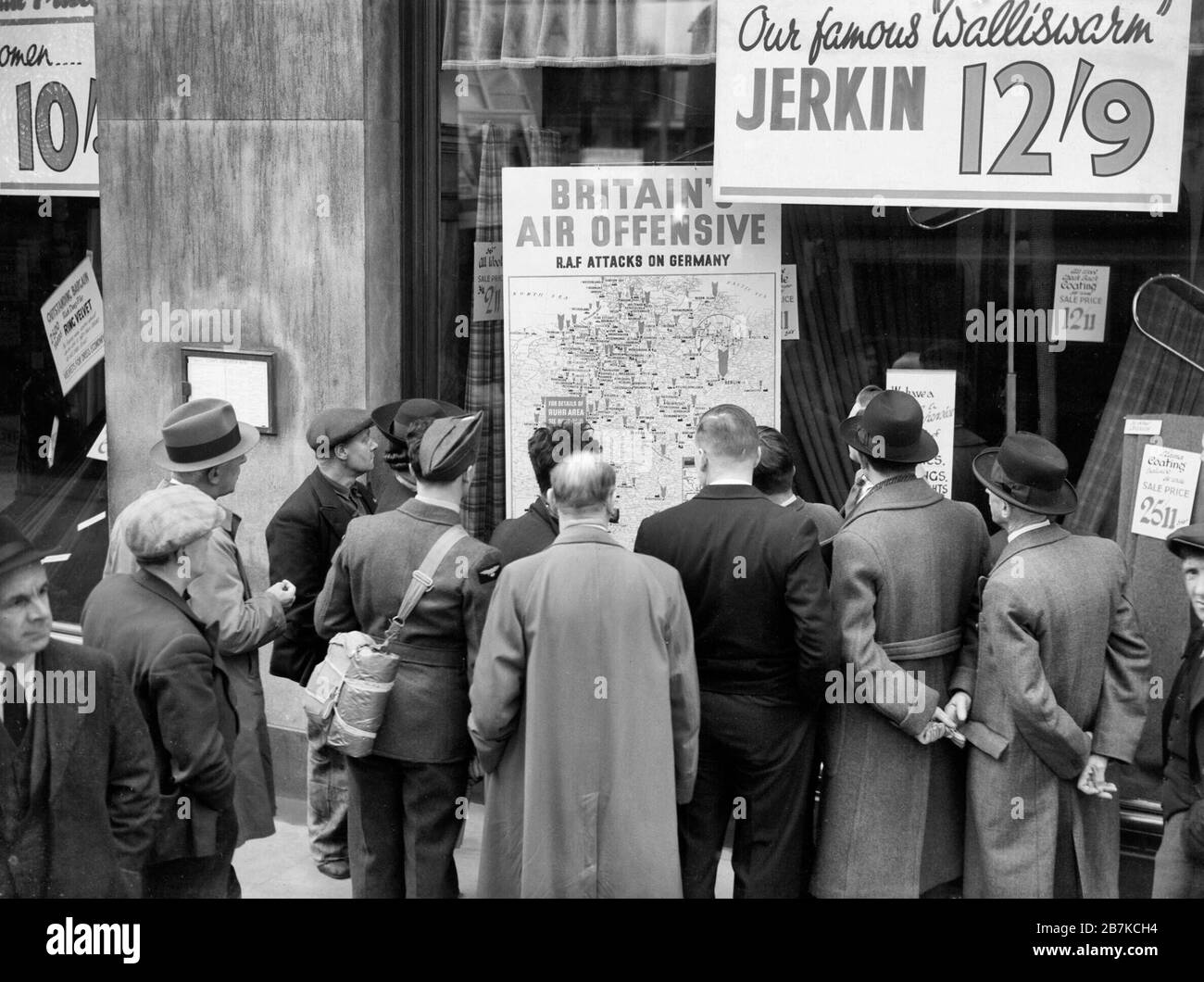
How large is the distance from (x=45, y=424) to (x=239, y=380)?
2.12 m

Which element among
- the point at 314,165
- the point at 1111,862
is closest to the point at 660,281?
the point at 314,165

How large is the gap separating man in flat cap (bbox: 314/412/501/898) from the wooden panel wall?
1.73 m

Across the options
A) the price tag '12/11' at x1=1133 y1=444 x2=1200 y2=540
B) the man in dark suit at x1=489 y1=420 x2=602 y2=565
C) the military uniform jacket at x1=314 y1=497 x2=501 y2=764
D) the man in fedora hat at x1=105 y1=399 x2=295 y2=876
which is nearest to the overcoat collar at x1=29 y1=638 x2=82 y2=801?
the man in fedora hat at x1=105 y1=399 x2=295 y2=876

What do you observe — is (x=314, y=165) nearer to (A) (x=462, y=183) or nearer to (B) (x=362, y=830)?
(A) (x=462, y=183)

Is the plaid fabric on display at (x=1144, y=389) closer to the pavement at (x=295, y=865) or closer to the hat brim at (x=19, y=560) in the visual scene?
the pavement at (x=295, y=865)

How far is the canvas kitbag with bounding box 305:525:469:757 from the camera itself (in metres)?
4.71

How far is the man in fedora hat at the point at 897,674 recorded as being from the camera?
4.68 meters

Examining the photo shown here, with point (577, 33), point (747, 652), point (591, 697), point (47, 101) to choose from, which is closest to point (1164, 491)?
point (747, 652)

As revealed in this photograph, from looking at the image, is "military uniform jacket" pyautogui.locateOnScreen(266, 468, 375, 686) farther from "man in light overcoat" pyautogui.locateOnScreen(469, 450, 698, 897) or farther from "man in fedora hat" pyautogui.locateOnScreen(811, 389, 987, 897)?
"man in fedora hat" pyautogui.locateOnScreen(811, 389, 987, 897)

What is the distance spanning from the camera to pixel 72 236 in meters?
7.84

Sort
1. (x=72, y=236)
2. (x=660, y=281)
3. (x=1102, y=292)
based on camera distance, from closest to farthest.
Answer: (x=1102, y=292) < (x=660, y=281) < (x=72, y=236)

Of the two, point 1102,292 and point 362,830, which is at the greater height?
point 1102,292

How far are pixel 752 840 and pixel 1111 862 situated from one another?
129 cm
